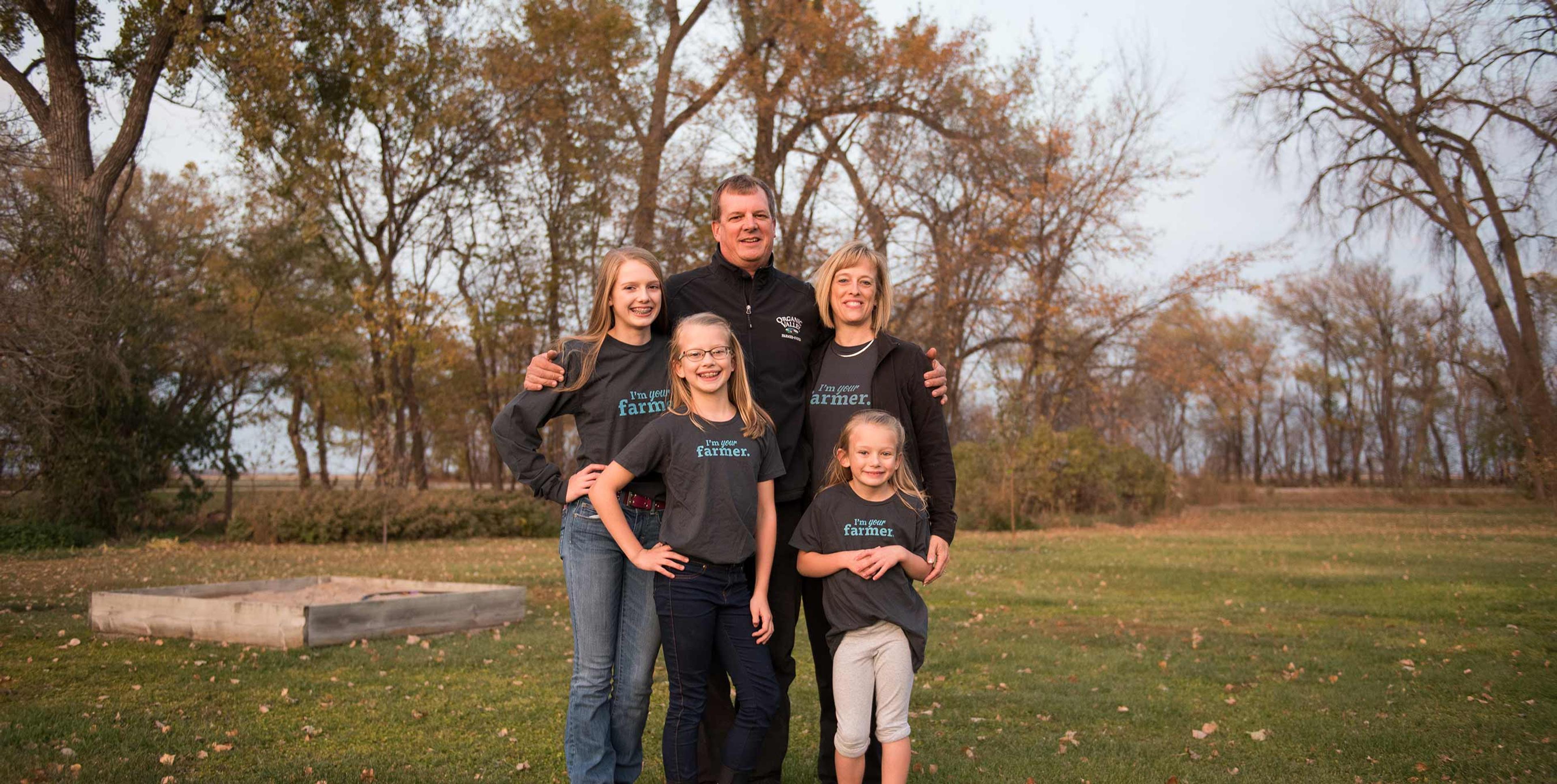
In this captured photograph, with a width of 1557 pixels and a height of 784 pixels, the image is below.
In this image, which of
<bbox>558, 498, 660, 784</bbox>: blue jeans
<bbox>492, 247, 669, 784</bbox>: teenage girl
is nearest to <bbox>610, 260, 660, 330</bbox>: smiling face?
<bbox>492, 247, 669, 784</bbox>: teenage girl

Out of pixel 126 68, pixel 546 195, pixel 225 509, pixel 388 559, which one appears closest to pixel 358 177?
pixel 546 195

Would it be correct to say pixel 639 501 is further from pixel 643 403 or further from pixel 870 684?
pixel 870 684

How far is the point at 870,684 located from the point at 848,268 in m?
1.47

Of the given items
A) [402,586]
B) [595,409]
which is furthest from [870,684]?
[402,586]

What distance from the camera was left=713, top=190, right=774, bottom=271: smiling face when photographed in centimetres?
380

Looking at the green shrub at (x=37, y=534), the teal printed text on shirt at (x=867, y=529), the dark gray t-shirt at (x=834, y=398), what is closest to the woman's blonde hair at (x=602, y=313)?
the dark gray t-shirt at (x=834, y=398)

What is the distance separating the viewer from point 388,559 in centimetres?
1334

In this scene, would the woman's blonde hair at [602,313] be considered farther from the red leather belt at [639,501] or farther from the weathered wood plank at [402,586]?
the weathered wood plank at [402,586]

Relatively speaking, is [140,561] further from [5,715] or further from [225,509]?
[5,715]

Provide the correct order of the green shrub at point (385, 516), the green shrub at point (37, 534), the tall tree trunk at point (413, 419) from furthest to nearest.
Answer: the tall tree trunk at point (413, 419) → the green shrub at point (385, 516) → the green shrub at point (37, 534)

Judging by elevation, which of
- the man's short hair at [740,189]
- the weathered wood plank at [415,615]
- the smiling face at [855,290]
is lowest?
the weathered wood plank at [415,615]

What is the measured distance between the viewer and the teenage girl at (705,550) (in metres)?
3.35

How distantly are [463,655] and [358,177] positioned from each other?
18.1 m

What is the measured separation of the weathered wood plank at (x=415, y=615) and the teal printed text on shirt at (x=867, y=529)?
4438 mm
